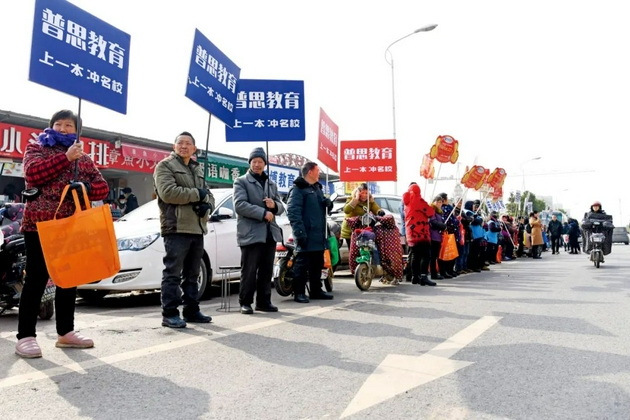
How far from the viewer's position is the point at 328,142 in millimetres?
11758

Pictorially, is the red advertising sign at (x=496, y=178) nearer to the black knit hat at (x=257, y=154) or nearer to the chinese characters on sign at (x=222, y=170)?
the chinese characters on sign at (x=222, y=170)

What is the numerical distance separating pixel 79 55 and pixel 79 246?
6.85 feet

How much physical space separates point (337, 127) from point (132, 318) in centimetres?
743

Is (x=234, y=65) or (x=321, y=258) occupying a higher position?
(x=234, y=65)

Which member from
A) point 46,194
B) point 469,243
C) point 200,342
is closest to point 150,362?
point 200,342

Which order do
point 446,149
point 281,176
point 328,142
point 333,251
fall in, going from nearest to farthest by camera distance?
point 333,251 < point 328,142 < point 446,149 < point 281,176

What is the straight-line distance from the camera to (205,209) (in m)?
5.40

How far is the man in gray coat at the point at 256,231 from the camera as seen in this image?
6.17m

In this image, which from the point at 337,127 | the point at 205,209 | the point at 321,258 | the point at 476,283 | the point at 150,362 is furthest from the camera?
the point at 337,127

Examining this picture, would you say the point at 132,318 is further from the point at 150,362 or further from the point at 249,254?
the point at 150,362

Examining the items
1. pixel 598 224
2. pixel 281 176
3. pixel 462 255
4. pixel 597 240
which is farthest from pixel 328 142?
pixel 281 176

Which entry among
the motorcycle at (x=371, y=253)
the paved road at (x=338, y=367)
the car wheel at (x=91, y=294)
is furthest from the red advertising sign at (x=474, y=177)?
the car wheel at (x=91, y=294)

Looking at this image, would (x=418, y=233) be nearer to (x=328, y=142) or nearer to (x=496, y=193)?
(x=328, y=142)

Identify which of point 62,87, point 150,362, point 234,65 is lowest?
point 150,362
